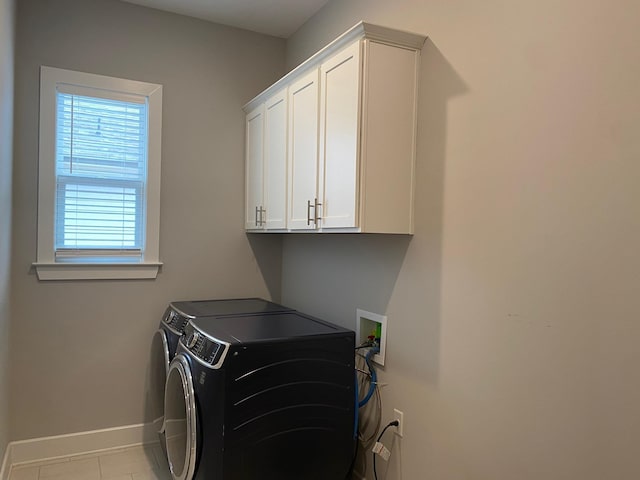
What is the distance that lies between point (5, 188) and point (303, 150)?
1.49 m

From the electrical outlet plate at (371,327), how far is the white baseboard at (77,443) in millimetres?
1587

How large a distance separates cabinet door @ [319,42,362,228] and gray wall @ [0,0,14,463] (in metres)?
1.45

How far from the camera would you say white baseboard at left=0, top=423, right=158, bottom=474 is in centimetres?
267

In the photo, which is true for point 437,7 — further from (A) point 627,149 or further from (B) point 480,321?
(B) point 480,321

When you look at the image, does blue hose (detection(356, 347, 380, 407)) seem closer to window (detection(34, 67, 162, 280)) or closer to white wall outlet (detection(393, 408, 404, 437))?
white wall outlet (detection(393, 408, 404, 437))

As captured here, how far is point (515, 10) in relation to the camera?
154cm

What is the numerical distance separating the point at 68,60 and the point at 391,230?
85.8 inches

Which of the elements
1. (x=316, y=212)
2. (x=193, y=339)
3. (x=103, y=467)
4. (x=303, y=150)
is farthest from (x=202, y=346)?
(x=103, y=467)

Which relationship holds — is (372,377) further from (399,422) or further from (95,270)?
(95,270)

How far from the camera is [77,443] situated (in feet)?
9.24

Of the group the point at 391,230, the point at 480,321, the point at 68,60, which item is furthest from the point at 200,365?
the point at 68,60

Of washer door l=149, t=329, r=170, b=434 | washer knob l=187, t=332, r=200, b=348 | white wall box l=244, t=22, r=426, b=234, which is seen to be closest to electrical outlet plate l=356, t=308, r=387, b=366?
white wall box l=244, t=22, r=426, b=234

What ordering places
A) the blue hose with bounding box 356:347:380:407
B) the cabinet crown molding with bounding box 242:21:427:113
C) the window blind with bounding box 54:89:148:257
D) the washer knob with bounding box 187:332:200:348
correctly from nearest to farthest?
the cabinet crown molding with bounding box 242:21:427:113 < the washer knob with bounding box 187:332:200:348 < the blue hose with bounding box 356:347:380:407 < the window blind with bounding box 54:89:148:257

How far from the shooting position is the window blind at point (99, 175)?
9.07 ft
